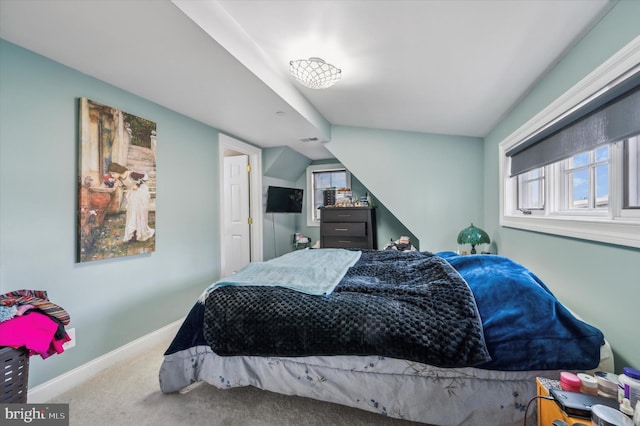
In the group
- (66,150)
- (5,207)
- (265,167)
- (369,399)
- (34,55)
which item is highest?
(34,55)

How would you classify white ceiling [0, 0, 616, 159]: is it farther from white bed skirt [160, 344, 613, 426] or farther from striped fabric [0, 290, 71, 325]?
white bed skirt [160, 344, 613, 426]

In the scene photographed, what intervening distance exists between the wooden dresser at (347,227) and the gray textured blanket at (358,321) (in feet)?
7.18

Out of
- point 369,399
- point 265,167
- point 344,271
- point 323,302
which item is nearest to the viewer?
point 369,399

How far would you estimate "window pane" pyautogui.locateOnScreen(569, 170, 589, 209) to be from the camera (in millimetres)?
1553

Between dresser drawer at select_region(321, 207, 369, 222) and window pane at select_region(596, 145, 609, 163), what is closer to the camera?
window pane at select_region(596, 145, 609, 163)

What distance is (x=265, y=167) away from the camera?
161 inches

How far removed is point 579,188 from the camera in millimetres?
1631

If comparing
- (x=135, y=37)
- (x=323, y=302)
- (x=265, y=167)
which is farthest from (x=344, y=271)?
(x=265, y=167)

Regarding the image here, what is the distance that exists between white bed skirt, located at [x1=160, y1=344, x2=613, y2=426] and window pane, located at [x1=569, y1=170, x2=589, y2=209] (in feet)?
2.93

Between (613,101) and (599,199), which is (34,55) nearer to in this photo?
(613,101)

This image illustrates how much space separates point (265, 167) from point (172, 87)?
6.73 feet

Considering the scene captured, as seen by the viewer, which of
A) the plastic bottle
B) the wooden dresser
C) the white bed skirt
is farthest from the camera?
the wooden dresser

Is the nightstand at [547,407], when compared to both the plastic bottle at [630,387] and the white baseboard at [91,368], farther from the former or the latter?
the white baseboard at [91,368]

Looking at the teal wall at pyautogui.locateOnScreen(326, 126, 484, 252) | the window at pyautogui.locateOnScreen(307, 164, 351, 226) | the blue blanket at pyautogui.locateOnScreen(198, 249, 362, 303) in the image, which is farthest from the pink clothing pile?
the window at pyautogui.locateOnScreen(307, 164, 351, 226)
